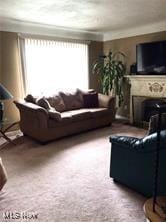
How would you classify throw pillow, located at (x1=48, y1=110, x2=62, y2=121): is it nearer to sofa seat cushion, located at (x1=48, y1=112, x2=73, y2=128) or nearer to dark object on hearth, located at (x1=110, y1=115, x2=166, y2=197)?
sofa seat cushion, located at (x1=48, y1=112, x2=73, y2=128)

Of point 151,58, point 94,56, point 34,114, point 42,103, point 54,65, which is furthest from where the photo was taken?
point 94,56

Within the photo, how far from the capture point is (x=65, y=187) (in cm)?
262

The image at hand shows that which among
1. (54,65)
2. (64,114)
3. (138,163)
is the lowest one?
(138,163)

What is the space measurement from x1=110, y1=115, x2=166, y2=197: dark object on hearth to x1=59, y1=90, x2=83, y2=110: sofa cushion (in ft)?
9.01

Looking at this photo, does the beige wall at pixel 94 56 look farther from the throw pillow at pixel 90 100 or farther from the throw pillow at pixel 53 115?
the throw pillow at pixel 53 115

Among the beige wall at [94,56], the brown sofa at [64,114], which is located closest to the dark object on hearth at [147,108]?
the brown sofa at [64,114]

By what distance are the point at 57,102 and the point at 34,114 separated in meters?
0.92

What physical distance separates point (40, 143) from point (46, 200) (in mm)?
1975

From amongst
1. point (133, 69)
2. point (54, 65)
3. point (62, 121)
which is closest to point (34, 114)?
point (62, 121)

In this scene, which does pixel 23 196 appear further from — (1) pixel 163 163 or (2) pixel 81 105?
(2) pixel 81 105

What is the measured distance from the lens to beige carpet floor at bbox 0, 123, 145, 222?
2.13m

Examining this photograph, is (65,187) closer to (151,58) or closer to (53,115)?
(53,115)

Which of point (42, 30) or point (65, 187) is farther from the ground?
point (42, 30)

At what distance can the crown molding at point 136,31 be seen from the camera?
200 inches
